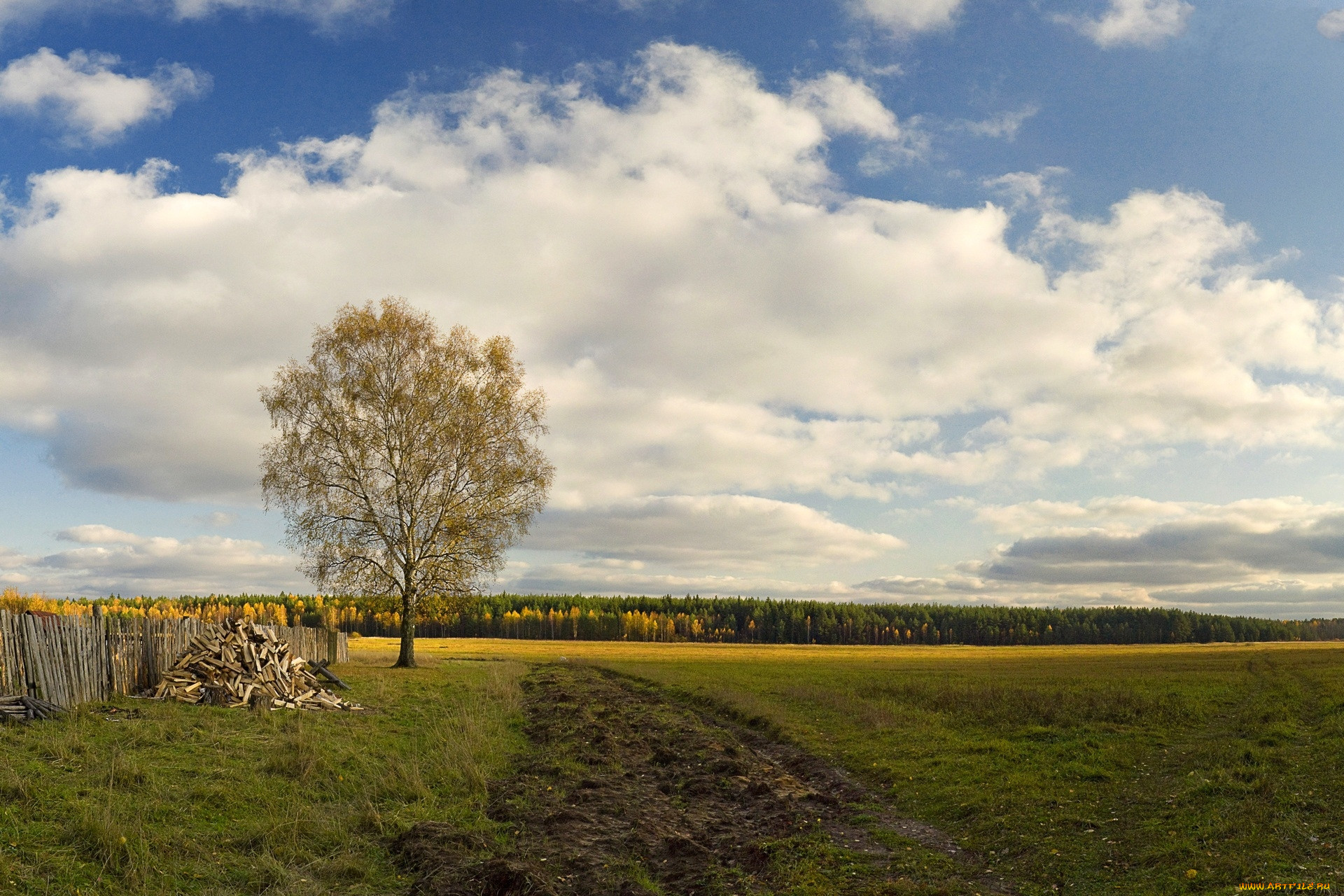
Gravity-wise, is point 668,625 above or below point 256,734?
below

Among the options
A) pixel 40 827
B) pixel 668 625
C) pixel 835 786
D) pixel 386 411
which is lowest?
pixel 668 625

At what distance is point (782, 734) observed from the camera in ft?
77.3

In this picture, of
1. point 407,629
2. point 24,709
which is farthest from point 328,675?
point 407,629

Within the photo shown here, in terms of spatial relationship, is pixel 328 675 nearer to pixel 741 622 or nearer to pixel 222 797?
pixel 222 797

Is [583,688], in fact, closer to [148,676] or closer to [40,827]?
[148,676]

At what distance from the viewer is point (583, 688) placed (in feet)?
118

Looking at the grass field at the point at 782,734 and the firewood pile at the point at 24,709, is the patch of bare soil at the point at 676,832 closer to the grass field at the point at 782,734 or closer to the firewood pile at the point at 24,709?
the grass field at the point at 782,734

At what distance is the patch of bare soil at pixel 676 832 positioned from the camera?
10.6 metres

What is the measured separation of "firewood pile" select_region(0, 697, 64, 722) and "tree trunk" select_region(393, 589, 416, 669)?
23594mm

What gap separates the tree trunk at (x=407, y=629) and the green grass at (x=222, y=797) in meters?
20.3

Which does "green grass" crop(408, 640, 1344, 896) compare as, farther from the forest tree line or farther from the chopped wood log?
the forest tree line

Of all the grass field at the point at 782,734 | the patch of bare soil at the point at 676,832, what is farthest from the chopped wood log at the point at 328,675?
the patch of bare soil at the point at 676,832

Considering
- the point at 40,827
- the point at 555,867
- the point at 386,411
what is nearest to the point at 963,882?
the point at 555,867

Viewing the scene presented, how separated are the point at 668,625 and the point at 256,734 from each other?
155 metres
